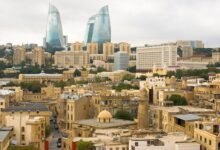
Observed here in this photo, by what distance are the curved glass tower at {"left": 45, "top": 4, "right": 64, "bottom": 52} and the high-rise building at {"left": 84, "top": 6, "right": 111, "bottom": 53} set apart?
9205 millimetres

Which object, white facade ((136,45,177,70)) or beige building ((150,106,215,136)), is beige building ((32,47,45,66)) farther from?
beige building ((150,106,215,136))

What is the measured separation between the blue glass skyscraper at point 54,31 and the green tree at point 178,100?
113179mm

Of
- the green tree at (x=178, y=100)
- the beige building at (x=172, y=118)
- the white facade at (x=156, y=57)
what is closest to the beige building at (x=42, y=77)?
the white facade at (x=156, y=57)

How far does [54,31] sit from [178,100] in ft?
391

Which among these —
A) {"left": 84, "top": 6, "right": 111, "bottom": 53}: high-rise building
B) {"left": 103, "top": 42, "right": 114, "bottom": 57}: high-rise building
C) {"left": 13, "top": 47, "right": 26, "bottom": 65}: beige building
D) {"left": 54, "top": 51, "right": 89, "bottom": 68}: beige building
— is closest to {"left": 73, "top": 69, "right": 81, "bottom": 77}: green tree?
{"left": 54, "top": 51, "right": 89, "bottom": 68}: beige building

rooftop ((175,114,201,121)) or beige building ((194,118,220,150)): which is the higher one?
rooftop ((175,114,201,121))

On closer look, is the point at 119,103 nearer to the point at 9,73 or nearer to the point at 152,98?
the point at 152,98

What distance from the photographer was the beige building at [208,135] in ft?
87.4

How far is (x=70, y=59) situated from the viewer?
133125 mm

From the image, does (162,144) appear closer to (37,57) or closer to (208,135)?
(208,135)

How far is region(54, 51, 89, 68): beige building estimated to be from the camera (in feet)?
434

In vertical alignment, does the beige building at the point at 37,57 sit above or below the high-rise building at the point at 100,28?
below

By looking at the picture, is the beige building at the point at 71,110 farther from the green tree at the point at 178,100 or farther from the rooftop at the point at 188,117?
the rooftop at the point at 188,117

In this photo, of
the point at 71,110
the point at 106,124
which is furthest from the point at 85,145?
the point at 71,110
